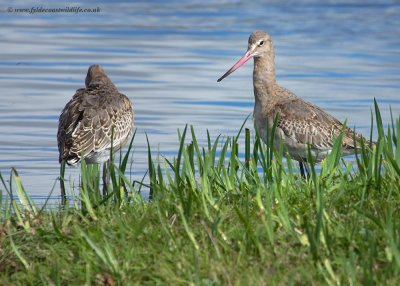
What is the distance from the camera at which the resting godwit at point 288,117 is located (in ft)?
36.1

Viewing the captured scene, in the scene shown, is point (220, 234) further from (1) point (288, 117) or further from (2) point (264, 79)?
(2) point (264, 79)

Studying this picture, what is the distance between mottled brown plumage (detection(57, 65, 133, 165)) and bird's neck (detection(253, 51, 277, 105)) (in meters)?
1.31

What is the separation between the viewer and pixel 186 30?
2269cm

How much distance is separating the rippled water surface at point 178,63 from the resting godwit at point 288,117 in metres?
0.67

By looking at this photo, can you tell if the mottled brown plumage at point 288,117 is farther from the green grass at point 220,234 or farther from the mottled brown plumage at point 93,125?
the green grass at point 220,234

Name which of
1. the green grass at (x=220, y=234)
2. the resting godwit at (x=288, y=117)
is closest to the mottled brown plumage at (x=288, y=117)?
the resting godwit at (x=288, y=117)

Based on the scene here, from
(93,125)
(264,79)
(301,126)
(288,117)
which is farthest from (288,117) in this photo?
(93,125)

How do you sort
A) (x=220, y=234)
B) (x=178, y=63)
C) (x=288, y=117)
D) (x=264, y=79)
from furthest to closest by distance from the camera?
(x=178, y=63)
(x=264, y=79)
(x=288, y=117)
(x=220, y=234)

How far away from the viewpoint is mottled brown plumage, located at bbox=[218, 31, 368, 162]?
11000 millimetres

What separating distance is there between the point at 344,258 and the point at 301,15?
62.4 feet

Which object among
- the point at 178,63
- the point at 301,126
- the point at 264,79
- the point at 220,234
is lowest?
the point at 220,234

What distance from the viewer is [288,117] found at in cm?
1103

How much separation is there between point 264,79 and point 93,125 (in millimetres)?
1827

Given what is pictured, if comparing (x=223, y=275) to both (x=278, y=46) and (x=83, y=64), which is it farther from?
(x=278, y=46)
